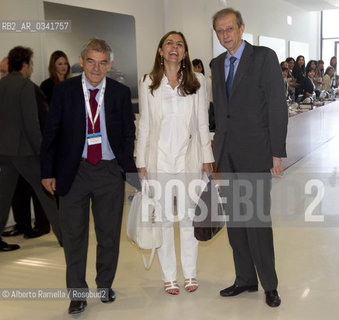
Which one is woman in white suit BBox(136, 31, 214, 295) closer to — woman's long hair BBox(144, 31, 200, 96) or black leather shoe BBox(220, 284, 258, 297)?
woman's long hair BBox(144, 31, 200, 96)

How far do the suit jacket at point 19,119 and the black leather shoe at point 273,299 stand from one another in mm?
2310

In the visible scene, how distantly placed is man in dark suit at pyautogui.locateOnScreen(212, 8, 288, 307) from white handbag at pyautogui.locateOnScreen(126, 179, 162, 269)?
0.48 metres

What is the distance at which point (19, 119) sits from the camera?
4.42 meters

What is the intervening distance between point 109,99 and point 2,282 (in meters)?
1.68

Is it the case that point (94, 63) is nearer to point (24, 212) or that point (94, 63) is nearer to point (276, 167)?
point (276, 167)

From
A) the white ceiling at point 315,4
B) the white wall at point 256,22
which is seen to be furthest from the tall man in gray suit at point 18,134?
the white ceiling at point 315,4

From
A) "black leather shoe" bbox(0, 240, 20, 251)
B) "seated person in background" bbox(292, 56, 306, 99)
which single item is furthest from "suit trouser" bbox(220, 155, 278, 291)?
"seated person in background" bbox(292, 56, 306, 99)

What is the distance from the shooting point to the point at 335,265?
3.87m

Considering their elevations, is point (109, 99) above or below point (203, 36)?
below

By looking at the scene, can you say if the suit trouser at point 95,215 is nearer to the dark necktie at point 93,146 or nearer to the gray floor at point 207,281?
the dark necktie at point 93,146

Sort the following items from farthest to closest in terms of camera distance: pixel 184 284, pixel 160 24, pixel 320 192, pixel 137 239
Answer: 1. pixel 160 24
2. pixel 320 192
3. pixel 184 284
4. pixel 137 239

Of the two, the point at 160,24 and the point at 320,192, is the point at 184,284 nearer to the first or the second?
the point at 320,192

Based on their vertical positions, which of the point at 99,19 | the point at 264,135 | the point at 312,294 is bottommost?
the point at 312,294

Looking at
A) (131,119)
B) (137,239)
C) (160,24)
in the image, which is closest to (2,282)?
(137,239)
